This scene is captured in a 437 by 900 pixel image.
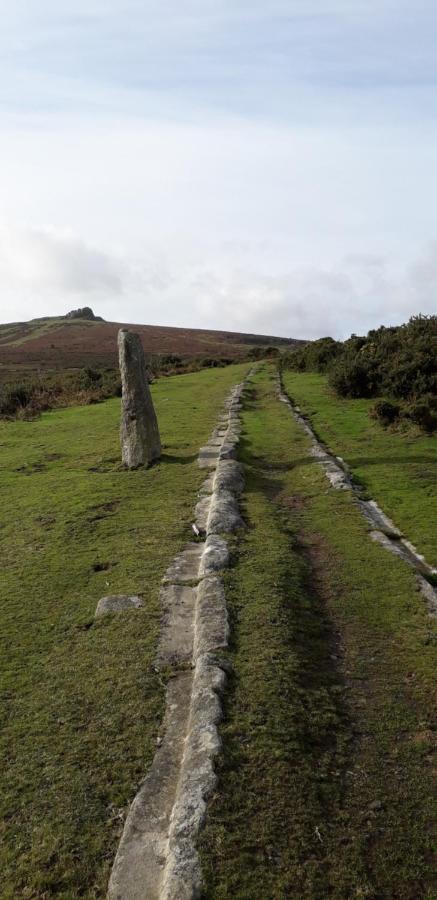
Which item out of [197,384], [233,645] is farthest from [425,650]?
[197,384]

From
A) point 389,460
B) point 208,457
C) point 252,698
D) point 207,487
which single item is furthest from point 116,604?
point 389,460

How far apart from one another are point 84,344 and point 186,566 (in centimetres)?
9198

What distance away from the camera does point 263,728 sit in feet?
19.6

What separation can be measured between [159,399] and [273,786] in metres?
29.5

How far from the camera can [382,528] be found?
12.2 m

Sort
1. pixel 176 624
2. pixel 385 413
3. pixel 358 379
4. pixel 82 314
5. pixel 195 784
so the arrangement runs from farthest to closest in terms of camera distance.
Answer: pixel 82 314 < pixel 358 379 < pixel 385 413 < pixel 176 624 < pixel 195 784

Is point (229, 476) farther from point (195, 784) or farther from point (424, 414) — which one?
point (195, 784)

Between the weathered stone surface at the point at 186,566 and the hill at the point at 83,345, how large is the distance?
186 ft

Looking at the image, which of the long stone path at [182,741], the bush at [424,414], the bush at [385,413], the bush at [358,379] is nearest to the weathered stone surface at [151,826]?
the long stone path at [182,741]

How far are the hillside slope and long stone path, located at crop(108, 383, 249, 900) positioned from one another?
65577 millimetres

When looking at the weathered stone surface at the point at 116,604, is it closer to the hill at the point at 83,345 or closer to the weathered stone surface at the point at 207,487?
the weathered stone surface at the point at 207,487

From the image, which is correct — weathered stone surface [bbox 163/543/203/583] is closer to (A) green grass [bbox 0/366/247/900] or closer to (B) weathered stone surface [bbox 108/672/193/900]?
(A) green grass [bbox 0/366/247/900]

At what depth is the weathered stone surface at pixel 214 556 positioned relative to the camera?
32.3 ft

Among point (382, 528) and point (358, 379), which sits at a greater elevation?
point (358, 379)
